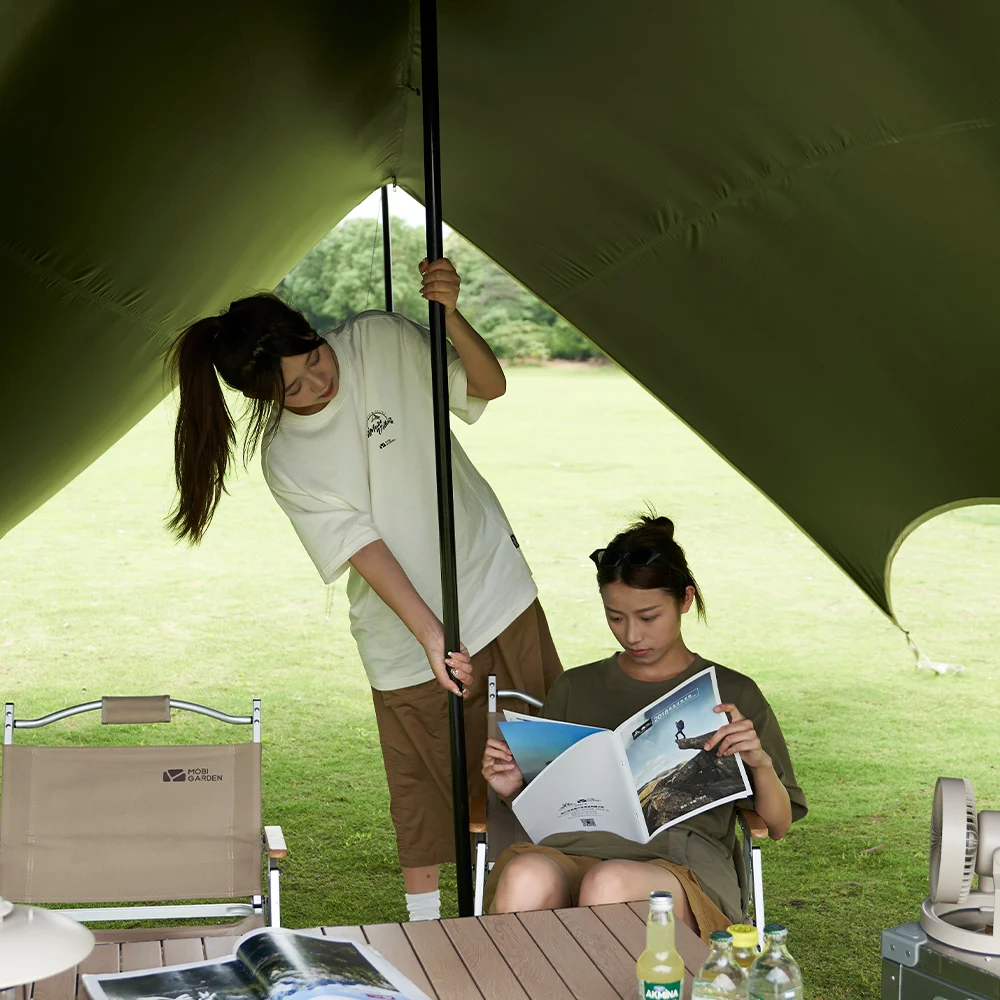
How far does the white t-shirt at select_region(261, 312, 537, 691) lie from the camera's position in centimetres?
317

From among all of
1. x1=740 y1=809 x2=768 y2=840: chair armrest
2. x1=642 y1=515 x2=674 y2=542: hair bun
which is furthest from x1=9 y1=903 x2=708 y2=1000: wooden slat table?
x1=642 y1=515 x2=674 y2=542: hair bun

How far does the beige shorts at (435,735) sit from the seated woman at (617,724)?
309 millimetres

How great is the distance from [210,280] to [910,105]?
2517mm

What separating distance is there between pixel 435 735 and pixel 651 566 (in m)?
0.85

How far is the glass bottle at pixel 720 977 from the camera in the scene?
169 cm

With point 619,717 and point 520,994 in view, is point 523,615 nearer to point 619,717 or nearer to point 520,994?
point 619,717

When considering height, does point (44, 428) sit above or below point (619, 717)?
above

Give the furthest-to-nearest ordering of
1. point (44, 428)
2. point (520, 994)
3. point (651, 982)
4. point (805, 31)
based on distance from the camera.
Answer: point (44, 428) < point (805, 31) < point (520, 994) < point (651, 982)

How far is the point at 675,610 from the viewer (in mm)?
2947

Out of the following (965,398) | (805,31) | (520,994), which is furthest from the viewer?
(965,398)

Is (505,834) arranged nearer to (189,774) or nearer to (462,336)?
(189,774)

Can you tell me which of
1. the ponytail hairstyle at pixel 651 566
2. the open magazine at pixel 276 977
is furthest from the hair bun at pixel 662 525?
the open magazine at pixel 276 977

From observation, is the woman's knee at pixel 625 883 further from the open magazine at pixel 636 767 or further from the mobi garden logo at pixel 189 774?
the mobi garden logo at pixel 189 774

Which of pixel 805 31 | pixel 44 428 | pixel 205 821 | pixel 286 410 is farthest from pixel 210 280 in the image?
pixel 805 31
